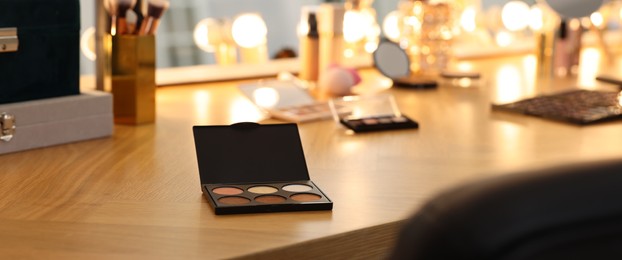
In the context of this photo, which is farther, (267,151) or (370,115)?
(370,115)

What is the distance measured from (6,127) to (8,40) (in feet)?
0.41

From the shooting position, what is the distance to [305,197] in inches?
43.4

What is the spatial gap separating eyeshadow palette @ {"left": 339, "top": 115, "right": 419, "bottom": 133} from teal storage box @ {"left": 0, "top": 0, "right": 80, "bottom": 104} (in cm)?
45

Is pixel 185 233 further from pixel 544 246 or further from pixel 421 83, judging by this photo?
pixel 421 83

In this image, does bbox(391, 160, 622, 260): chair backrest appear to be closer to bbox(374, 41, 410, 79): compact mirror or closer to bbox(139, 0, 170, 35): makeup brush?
bbox(139, 0, 170, 35): makeup brush

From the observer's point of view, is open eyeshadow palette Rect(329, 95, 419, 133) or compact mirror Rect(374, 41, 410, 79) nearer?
open eyeshadow palette Rect(329, 95, 419, 133)

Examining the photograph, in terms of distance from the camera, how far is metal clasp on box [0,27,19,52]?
132 cm

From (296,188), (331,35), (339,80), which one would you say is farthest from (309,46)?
(296,188)

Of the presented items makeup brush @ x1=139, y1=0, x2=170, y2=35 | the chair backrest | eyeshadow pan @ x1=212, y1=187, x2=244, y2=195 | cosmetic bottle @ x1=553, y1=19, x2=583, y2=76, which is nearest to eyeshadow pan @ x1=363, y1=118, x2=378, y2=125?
makeup brush @ x1=139, y1=0, x2=170, y2=35

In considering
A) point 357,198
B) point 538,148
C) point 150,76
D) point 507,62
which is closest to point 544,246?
point 357,198

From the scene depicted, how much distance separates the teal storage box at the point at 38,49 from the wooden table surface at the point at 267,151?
96mm

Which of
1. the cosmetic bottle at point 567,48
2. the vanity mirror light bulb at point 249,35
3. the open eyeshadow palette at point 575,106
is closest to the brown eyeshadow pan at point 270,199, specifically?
the open eyeshadow palette at point 575,106

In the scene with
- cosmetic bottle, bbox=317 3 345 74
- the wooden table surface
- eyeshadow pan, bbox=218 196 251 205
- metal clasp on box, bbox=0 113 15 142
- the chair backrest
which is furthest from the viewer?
cosmetic bottle, bbox=317 3 345 74

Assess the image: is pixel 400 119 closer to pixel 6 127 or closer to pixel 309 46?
pixel 309 46
